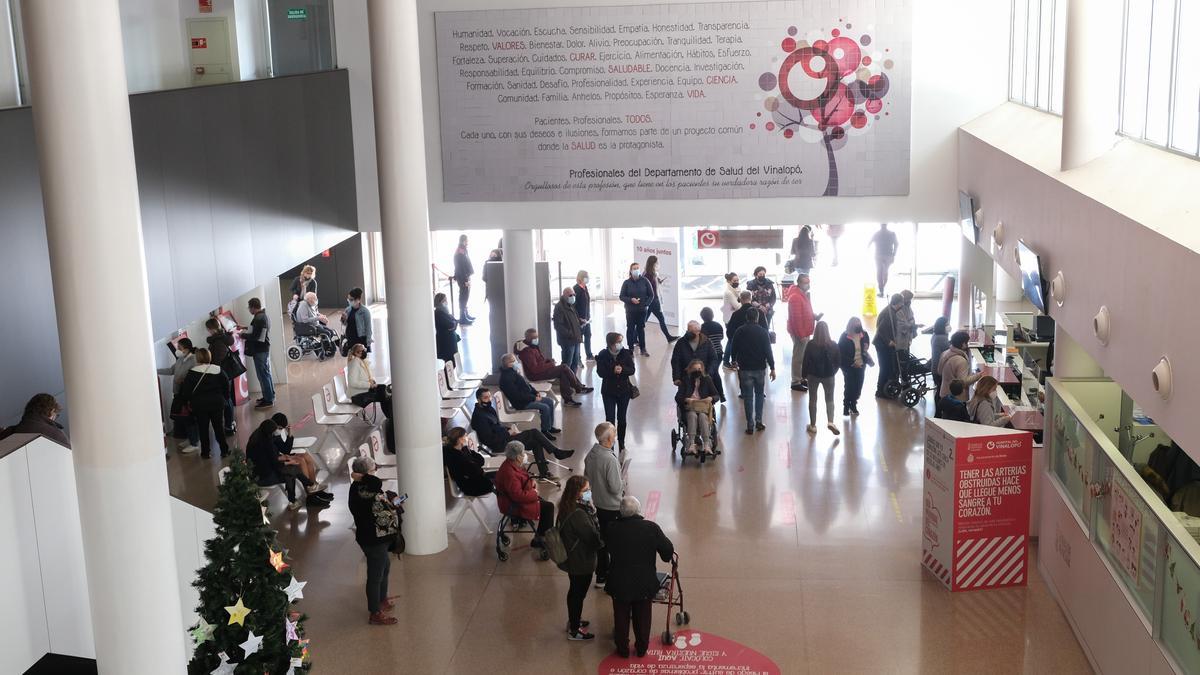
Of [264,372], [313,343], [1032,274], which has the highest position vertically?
[1032,274]

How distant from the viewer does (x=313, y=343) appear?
61.8ft

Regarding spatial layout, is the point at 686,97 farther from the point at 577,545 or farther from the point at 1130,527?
the point at 1130,527

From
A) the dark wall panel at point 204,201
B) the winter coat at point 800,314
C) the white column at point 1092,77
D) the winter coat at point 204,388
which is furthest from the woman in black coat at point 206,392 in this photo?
the white column at point 1092,77

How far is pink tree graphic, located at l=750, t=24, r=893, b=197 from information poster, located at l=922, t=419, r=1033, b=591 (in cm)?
501

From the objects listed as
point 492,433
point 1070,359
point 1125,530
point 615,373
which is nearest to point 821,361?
point 615,373

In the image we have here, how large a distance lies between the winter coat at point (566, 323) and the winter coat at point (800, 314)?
294 cm

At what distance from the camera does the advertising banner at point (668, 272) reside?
63.8 feet

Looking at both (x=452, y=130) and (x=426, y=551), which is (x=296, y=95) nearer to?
(x=452, y=130)

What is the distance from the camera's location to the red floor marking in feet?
37.4

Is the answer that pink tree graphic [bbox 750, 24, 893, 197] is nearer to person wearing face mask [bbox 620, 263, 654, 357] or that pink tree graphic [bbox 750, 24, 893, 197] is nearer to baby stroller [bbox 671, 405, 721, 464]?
baby stroller [bbox 671, 405, 721, 464]

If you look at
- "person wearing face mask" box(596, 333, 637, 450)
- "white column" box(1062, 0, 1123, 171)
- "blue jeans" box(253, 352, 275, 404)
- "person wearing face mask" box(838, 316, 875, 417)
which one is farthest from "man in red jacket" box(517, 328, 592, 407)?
"white column" box(1062, 0, 1123, 171)

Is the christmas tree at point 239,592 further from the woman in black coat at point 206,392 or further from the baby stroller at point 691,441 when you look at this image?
the woman in black coat at point 206,392

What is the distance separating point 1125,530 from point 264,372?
11.3 meters

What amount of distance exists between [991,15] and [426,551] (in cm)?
840
